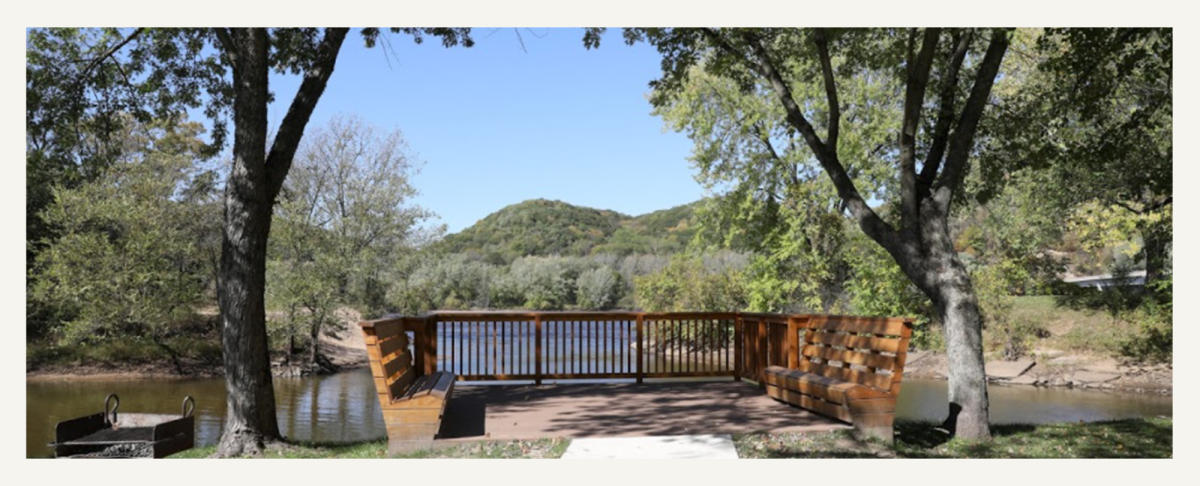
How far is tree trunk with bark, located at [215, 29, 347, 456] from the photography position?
5.93 m

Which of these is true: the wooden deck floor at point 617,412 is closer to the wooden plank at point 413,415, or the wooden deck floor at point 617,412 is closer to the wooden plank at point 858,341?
the wooden plank at point 413,415

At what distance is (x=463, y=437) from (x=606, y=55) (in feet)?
49.1

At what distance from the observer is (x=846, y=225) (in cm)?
1748

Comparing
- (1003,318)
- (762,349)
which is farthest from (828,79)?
(1003,318)

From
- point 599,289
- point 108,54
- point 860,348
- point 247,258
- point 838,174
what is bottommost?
point 599,289

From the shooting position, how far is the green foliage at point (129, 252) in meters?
17.1

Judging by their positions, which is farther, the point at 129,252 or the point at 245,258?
the point at 129,252

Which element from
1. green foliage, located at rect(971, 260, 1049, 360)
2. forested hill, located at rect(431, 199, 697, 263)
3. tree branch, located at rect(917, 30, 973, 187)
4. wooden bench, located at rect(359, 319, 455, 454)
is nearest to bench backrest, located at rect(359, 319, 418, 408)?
wooden bench, located at rect(359, 319, 455, 454)

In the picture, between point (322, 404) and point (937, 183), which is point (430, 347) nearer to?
point (937, 183)

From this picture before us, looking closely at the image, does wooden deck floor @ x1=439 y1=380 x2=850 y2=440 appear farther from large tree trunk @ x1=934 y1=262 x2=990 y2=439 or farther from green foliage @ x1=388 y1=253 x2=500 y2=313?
green foliage @ x1=388 y1=253 x2=500 y2=313

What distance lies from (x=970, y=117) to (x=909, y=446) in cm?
297

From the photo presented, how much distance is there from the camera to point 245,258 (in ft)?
19.5

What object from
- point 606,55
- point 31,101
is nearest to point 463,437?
point 31,101

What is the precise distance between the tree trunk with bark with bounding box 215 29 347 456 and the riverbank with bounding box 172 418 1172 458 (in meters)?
0.32
